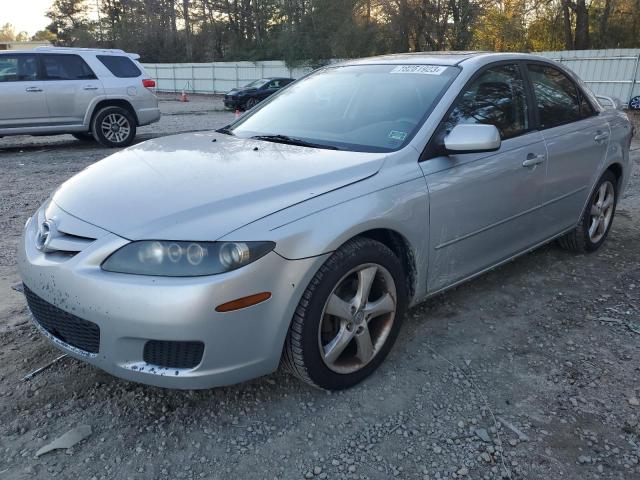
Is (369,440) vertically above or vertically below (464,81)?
below

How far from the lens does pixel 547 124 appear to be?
150 inches

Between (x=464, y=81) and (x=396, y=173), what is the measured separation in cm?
89

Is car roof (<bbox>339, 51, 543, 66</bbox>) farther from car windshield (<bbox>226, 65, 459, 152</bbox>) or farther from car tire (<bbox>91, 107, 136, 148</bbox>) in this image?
car tire (<bbox>91, 107, 136, 148</bbox>)

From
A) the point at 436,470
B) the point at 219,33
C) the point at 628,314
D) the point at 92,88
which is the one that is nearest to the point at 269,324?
the point at 436,470

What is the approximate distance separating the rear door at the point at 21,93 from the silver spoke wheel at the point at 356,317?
890 cm

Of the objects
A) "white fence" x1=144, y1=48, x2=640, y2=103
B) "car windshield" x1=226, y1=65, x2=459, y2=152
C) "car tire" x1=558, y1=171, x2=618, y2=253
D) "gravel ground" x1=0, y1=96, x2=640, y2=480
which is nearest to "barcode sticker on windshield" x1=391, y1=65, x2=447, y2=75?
"car windshield" x1=226, y1=65, x2=459, y2=152

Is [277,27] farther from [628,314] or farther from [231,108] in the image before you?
[628,314]

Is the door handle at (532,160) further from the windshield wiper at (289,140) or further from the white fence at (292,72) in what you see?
the white fence at (292,72)

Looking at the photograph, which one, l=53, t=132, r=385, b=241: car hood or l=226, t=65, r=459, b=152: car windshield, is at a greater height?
l=226, t=65, r=459, b=152: car windshield

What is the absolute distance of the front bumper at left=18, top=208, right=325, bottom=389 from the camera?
6.92ft

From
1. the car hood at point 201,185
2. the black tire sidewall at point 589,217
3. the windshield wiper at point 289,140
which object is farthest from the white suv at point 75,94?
the black tire sidewall at point 589,217

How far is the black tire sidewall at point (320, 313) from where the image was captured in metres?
2.39

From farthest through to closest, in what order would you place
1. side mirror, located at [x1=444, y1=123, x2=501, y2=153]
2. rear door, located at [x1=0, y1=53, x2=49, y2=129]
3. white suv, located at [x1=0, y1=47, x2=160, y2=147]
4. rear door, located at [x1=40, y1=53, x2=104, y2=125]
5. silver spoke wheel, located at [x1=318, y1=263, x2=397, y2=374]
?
rear door, located at [x1=40, y1=53, x2=104, y2=125] → white suv, located at [x1=0, y1=47, x2=160, y2=147] → rear door, located at [x1=0, y1=53, x2=49, y2=129] → side mirror, located at [x1=444, y1=123, x2=501, y2=153] → silver spoke wheel, located at [x1=318, y1=263, x2=397, y2=374]

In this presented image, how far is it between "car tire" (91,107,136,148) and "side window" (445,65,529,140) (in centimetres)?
843
